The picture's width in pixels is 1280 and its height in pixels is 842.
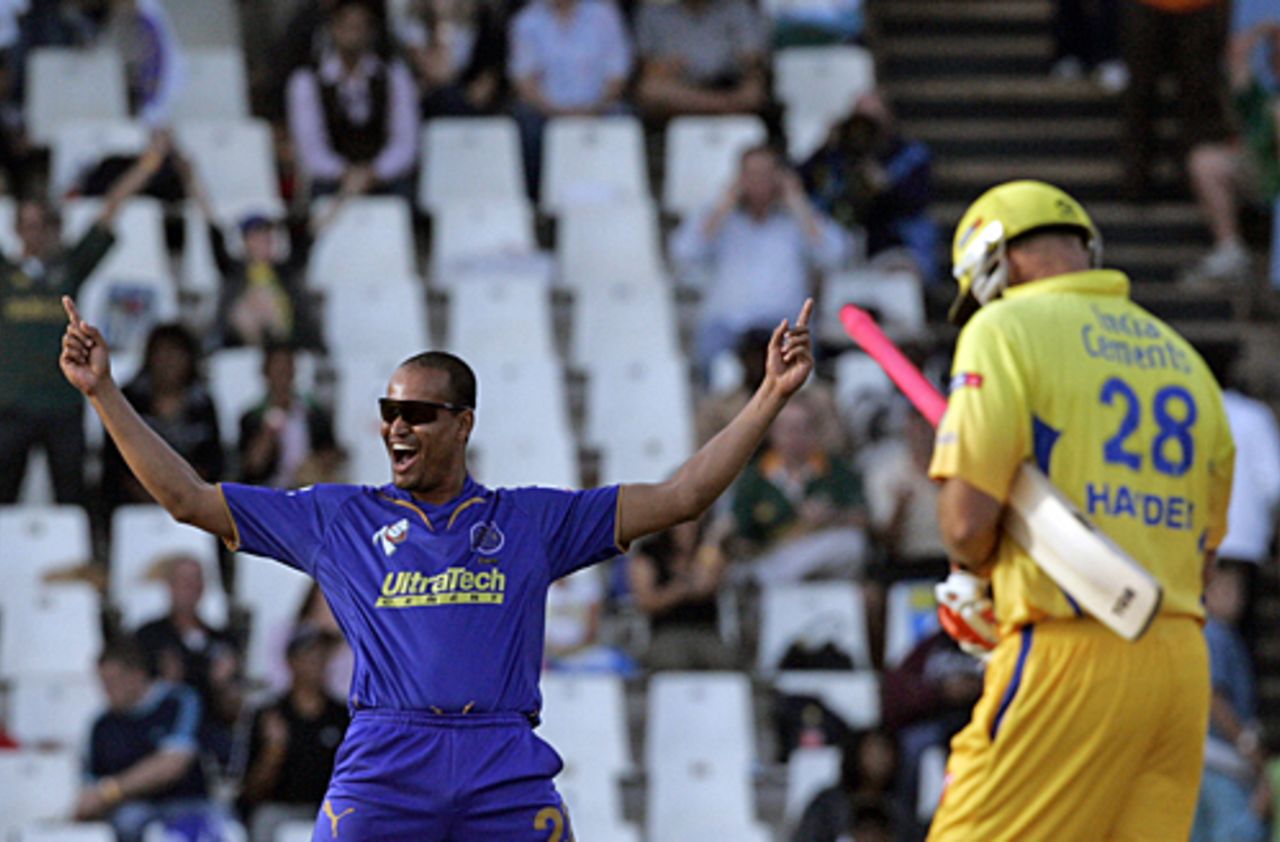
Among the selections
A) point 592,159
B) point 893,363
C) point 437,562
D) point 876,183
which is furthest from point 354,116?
point 437,562

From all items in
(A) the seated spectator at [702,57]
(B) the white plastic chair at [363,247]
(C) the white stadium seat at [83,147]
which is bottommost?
(B) the white plastic chair at [363,247]

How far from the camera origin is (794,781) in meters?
11.3

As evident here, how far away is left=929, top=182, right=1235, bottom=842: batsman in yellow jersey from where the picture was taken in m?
6.21

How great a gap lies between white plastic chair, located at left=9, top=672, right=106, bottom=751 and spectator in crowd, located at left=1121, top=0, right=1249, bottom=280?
663cm

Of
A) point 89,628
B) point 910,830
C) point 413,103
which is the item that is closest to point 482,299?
point 413,103

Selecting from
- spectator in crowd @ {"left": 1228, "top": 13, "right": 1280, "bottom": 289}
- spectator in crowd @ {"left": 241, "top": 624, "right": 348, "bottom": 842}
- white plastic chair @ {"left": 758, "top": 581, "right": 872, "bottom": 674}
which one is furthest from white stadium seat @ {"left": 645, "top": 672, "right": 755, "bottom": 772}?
spectator in crowd @ {"left": 1228, "top": 13, "right": 1280, "bottom": 289}

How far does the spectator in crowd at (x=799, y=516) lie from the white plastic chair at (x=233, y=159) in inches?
144

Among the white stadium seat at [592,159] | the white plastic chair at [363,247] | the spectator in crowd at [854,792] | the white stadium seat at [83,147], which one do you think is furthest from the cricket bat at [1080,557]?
the white stadium seat at [83,147]

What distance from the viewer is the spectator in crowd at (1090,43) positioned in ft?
53.6

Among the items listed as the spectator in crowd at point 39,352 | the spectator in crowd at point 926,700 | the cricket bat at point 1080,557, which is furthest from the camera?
the spectator in crowd at point 39,352

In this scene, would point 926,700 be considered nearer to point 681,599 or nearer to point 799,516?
point 681,599

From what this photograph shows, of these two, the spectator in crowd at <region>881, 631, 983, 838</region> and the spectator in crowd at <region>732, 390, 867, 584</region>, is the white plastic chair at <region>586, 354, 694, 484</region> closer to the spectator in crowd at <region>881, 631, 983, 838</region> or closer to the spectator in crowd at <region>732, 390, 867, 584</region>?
the spectator in crowd at <region>732, 390, 867, 584</region>

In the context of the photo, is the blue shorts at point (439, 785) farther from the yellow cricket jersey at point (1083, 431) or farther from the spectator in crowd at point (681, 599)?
the spectator in crowd at point (681, 599)

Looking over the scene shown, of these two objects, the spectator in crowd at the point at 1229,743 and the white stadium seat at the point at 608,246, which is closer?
the spectator in crowd at the point at 1229,743
